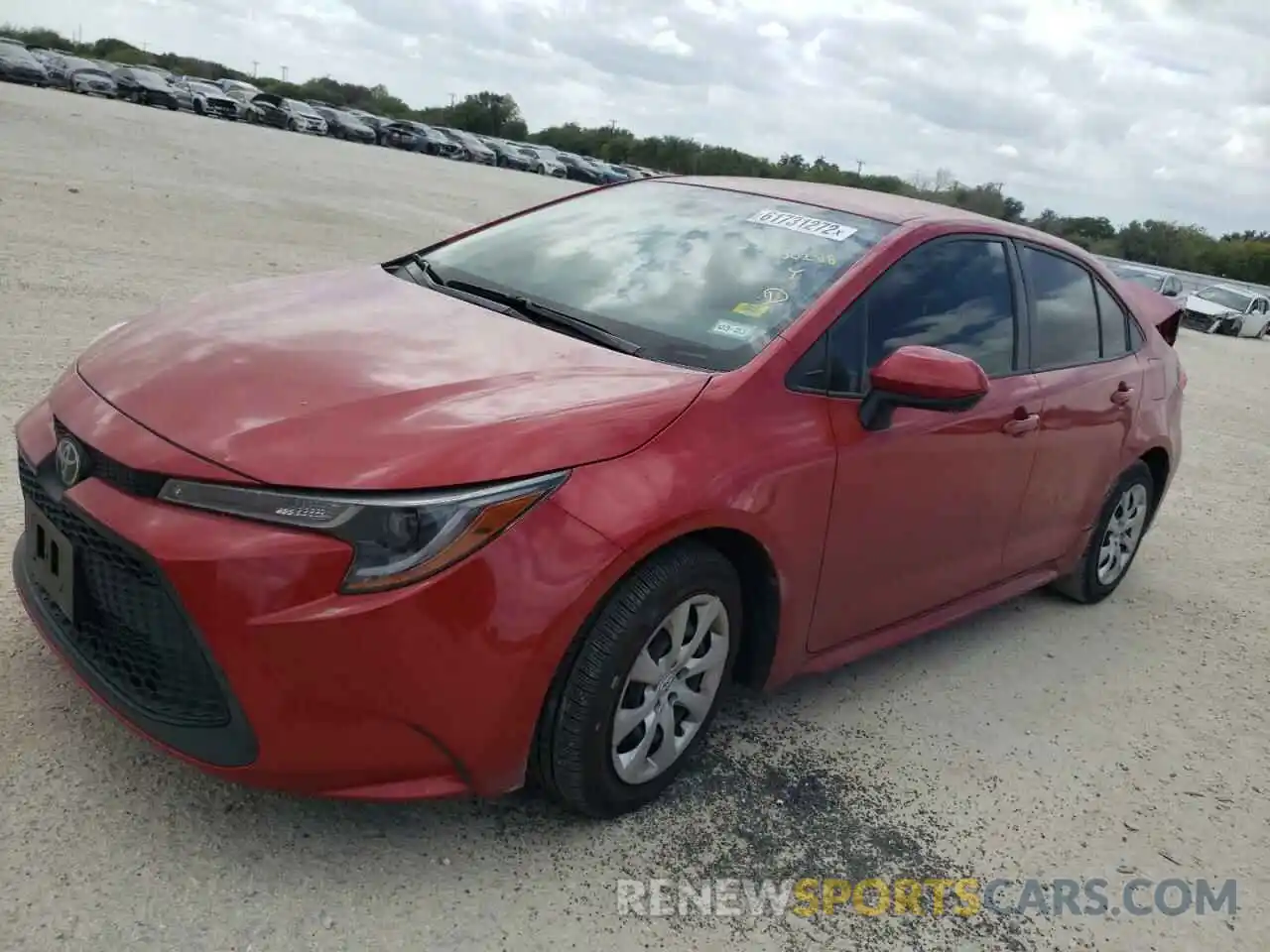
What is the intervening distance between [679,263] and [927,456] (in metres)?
0.98

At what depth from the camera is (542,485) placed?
2.46m

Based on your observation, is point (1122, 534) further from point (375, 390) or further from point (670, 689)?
point (375, 390)

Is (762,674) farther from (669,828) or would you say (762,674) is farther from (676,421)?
(676,421)

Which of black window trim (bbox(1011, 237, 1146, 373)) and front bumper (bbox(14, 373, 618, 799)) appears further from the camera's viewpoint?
black window trim (bbox(1011, 237, 1146, 373))

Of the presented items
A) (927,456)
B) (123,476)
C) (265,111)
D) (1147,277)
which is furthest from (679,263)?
(265,111)

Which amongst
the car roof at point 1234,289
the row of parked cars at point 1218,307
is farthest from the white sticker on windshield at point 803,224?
the car roof at point 1234,289

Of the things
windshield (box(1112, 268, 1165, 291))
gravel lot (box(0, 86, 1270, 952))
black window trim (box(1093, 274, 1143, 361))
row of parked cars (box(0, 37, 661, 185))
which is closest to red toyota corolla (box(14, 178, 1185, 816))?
gravel lot (box(0, 86, 1270, 952))

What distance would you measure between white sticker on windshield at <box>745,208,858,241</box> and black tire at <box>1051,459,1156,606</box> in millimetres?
1956

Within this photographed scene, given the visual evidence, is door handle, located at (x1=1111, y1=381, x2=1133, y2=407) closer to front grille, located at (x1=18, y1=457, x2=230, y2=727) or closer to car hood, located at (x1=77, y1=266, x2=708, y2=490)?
car hood, located at (x1=77, y1=266, x2=708, y2=490)

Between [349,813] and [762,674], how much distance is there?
1.18 metres

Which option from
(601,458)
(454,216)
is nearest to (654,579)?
(601,458)

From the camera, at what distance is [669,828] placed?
293cm

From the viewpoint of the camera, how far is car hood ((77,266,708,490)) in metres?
2.39

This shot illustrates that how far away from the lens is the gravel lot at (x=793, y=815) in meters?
2.45
